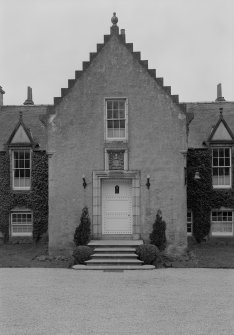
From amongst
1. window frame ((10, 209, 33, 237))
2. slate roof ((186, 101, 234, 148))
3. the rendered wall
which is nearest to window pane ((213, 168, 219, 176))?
slate roof ((186, 101, 234, 148))

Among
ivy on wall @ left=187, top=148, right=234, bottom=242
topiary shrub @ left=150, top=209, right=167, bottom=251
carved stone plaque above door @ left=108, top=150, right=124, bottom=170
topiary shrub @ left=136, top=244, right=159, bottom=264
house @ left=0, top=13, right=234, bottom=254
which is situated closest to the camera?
topiary shrub @ left=136, top=244, right=159, bottom=264

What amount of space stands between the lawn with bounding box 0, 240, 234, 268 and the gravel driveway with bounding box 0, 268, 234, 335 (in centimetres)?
140

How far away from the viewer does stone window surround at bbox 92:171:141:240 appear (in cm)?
2116

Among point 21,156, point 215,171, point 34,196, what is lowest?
point 34,196

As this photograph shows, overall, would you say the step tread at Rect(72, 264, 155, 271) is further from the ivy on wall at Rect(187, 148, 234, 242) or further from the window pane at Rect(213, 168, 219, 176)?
the window pane at Rect(213, 168, 219, 176)

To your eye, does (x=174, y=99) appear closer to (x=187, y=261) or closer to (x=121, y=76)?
(x=121, y=76)

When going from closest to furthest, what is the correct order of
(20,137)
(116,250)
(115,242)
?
(116,250), (115,242), (20,137)

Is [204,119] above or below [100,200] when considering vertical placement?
above

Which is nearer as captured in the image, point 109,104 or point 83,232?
point 83,232

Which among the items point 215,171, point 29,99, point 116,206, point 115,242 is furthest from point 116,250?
point 29,99

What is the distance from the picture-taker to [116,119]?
21562 mm

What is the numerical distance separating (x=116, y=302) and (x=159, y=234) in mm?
8826

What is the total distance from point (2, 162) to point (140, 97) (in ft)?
32.9

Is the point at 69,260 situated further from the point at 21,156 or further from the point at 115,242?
the point at 21,156
